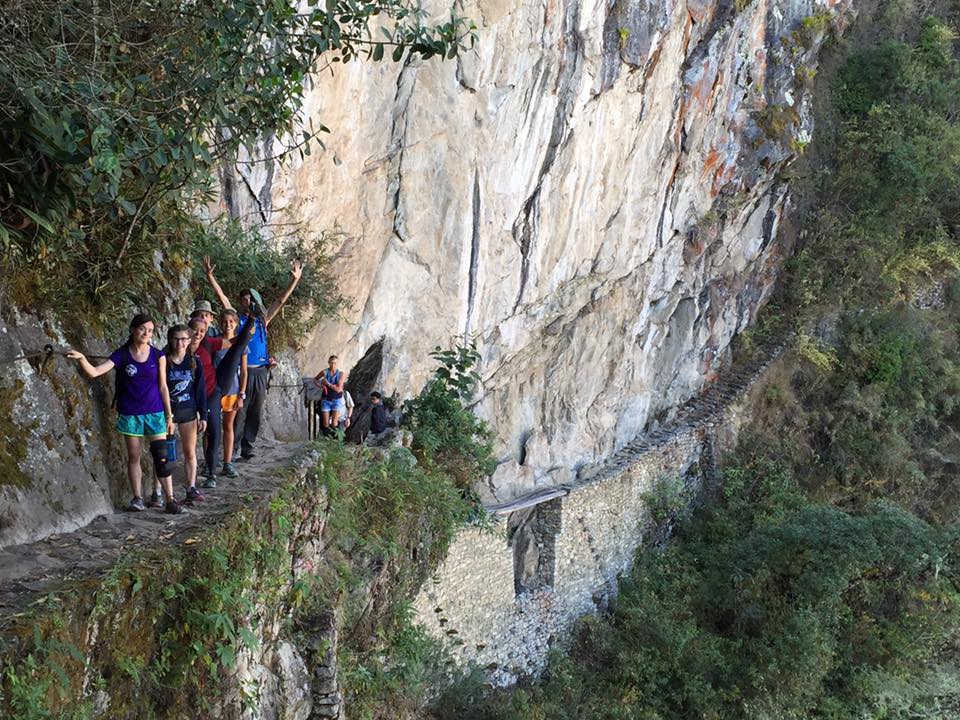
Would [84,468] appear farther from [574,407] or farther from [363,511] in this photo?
[574,407]

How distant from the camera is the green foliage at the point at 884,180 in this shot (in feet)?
58.4

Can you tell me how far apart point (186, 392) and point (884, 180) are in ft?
57.6

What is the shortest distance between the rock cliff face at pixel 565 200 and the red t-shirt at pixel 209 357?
2767 mm

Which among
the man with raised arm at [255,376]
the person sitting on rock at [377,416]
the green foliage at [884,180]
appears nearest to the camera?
the man with raised arm at [255,376]

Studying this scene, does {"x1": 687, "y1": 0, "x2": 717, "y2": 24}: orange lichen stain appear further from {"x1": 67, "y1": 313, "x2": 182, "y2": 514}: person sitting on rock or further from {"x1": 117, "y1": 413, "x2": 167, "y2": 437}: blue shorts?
{"x1": 117, "y1": 413, "x2": 167, "y2": 437}: blue shorts

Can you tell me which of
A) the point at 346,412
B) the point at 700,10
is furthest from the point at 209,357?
the point at 700,10

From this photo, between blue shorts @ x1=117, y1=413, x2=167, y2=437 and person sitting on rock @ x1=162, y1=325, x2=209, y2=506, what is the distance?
0.77ft

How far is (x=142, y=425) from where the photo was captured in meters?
4.36

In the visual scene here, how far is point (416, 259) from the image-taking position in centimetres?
1038

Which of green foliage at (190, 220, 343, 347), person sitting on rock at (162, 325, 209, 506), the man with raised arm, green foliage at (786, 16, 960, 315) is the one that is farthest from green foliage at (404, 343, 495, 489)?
green foliage at (786, 16, 960, 315)

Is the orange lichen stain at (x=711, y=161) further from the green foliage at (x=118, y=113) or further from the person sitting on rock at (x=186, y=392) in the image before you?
the person sitting on rock at (x=186, y=392)

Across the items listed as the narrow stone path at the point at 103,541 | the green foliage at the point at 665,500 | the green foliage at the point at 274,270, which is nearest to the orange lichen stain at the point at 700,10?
the green foliage at the point at 274,270

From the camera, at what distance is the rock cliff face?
954 cm

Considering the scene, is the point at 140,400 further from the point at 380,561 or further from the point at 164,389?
the point at 380,561
